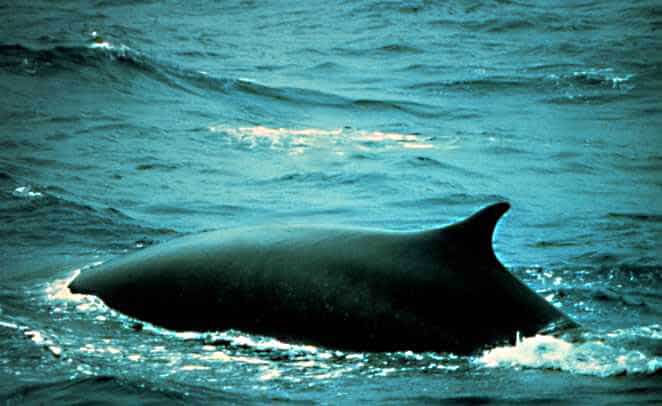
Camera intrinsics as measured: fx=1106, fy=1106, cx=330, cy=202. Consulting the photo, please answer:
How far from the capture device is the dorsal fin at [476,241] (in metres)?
5.87

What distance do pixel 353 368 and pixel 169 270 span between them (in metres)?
1.47

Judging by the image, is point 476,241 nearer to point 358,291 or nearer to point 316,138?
point 358,291

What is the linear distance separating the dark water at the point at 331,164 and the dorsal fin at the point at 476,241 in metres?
0.49

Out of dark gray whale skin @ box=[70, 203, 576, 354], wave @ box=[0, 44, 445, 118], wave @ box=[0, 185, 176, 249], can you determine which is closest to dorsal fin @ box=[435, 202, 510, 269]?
dark gray whale skin @ box=[70, 203, 576, 354]

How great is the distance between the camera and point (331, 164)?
1454cm

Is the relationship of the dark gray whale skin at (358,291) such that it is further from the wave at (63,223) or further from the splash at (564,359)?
the wave at (63,223)

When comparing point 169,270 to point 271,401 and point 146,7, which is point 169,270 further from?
point 146,7

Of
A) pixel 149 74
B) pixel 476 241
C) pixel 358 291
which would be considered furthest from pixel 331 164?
pixel 476 241

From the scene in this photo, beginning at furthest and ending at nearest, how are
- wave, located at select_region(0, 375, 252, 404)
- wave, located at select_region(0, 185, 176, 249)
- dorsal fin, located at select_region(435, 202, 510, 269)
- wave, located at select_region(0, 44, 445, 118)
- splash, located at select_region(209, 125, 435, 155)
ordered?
1. wave, located at select_region(0, 44, 445, 118)
2. splash, located at select_region(209, 125, 435, 155)
3. wave, located at select_region(0, 185, 176, 249)
4. dorsal fin, located at select_region(435, 202, 510, 269)
5. wave, located at select_region(0, 375, 252, 404)

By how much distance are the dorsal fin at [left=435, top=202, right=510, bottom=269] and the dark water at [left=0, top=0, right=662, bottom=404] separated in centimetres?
49

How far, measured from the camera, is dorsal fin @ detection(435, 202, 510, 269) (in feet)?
19.2

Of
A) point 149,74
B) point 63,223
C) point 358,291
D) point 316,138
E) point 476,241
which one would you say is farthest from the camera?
point 149,74

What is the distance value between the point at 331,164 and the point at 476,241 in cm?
873

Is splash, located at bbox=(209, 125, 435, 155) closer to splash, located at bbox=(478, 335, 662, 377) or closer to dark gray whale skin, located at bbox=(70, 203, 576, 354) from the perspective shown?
dark gray whale skin, located at bbox=(70, 203, 576, 354)
